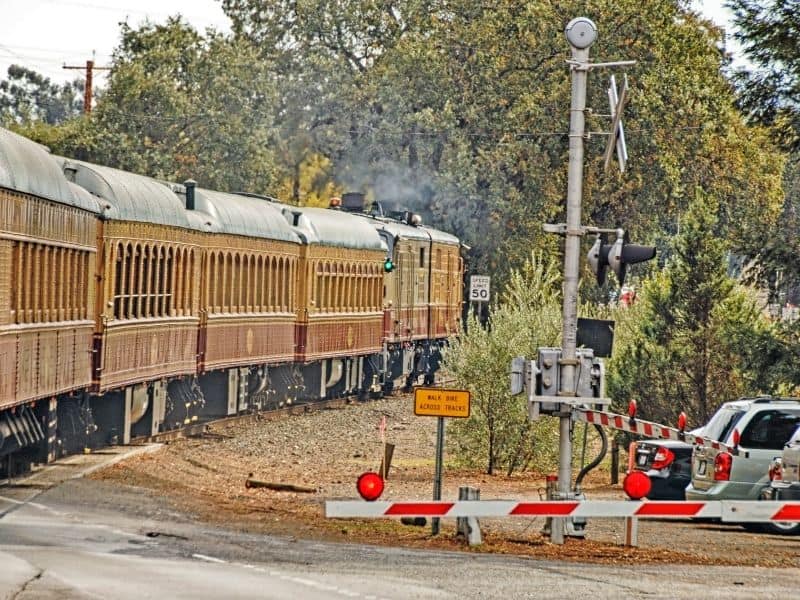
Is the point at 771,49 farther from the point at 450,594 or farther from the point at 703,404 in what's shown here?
the point at 450,594

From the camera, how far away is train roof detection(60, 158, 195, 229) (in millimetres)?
22344

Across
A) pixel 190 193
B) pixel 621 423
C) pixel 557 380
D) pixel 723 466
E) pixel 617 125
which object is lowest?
pixel 723 466

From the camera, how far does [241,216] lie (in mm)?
30297

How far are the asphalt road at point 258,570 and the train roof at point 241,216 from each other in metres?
12.8

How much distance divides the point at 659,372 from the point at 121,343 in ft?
27.5

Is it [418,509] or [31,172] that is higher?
[31,172]

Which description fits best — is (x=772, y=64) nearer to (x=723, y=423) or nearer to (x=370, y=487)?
(x=723, y=423)

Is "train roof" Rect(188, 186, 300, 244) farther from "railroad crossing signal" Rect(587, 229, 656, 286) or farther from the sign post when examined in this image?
"railroad crossing signal" Rect(587, 229, 656, 286)

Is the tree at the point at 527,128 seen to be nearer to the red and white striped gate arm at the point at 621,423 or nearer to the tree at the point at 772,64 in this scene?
the tree at the point at 772,64

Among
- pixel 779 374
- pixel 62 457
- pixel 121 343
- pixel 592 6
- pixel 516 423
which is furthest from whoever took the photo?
pixel 592 6

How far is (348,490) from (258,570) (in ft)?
30.3

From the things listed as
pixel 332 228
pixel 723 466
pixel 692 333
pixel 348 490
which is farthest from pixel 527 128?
pixel 723 466

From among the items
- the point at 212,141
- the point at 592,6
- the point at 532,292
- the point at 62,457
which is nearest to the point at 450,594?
the point at 62,457

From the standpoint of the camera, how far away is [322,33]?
68.1 meters
